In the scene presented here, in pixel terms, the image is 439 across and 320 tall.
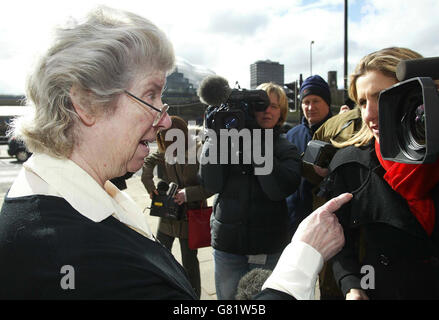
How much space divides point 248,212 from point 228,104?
756 mm

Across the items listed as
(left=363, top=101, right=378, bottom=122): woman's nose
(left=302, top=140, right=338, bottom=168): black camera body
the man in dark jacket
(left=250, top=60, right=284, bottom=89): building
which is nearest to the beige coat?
the man in dark jacket

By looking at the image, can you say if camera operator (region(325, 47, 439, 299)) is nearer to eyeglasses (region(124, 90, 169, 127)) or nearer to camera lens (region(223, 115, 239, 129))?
camera lens (region(223, 115, 239, 129))

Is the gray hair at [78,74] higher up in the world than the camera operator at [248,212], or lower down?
higher up

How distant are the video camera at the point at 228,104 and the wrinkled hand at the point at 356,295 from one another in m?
1.15

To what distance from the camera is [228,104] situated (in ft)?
7.36

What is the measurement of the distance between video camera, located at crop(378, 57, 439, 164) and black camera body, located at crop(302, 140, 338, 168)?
1.66 ft

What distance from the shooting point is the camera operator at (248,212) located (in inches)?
89.3

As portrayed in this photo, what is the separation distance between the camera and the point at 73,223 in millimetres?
880

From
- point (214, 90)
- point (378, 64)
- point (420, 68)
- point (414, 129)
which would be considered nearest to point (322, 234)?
point (414, 129)

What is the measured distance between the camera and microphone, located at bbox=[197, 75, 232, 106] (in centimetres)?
229

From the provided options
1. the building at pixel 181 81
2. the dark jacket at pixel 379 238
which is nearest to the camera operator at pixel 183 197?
the building at pixel 181 81

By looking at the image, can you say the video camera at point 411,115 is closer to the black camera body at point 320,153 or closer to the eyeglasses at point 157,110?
the black camera body at point 320,153

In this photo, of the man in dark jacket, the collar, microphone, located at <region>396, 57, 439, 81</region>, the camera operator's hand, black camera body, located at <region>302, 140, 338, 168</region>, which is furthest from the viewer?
the man in dark jacket

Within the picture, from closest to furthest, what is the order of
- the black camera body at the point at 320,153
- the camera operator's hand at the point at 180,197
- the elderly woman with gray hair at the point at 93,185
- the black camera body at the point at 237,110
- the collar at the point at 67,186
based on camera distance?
the elderly woman with gray hair at the point at 93,185, the collar at the point at 67,186, the black camera body at the point at 320,153, the black camera body at the point at 237,110, the camera operator's hand at the point at 180,197
